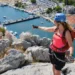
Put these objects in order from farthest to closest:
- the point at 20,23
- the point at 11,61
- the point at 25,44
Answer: the point at 20,23
the point at 25,44
the point at 11,61

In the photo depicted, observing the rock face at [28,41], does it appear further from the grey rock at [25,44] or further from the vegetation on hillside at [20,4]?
the vegetation on hillside at [20,4]

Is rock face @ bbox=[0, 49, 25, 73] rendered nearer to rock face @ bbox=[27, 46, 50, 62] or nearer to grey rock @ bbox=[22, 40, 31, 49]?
rock face @ bbox=[27, 46, 50, 62]

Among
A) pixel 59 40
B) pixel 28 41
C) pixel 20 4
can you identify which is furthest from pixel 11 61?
pixel 20 4

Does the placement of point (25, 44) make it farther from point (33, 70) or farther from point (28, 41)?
point (33, 70)

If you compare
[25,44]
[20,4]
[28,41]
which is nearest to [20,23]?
[20,4]

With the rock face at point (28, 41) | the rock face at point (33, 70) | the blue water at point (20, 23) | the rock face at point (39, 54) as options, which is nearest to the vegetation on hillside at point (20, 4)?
the blue water at point (20, 23)

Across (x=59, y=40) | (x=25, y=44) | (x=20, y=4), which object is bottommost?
(x=20, y=4)

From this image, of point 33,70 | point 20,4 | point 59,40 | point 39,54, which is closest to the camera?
point 59,40

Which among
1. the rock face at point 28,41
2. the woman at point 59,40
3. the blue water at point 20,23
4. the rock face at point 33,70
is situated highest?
the woman at point 59,40

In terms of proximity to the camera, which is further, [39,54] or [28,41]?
[28,41]

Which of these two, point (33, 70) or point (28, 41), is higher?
point (33, 70)

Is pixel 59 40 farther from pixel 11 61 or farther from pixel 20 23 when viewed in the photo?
pixel 20 23

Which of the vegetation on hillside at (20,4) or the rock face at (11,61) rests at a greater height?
the rock face at (11,61)

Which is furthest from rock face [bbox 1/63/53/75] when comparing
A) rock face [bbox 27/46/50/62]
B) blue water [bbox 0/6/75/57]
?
blue water [bbox 0/6/75/57]
